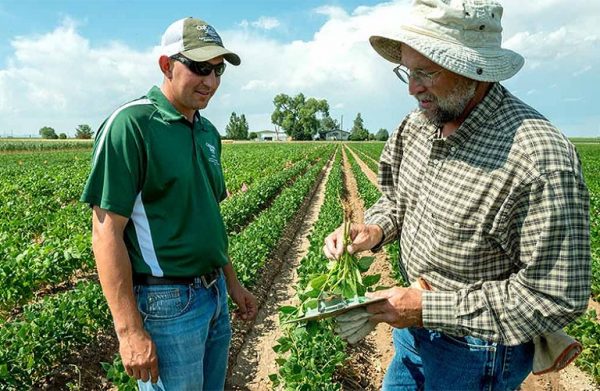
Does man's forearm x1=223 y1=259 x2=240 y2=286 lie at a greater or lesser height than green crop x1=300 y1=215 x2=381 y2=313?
lesser

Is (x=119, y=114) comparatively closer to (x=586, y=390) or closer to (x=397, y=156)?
(x=397, y=156)

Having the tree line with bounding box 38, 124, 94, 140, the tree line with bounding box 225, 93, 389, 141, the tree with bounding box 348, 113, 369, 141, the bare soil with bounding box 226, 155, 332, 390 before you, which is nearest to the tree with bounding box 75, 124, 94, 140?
the tree line with bounding box 38, 124, 94, 140

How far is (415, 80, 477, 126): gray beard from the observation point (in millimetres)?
1926

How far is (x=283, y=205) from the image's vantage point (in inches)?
471

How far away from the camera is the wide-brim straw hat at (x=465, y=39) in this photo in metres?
1.83

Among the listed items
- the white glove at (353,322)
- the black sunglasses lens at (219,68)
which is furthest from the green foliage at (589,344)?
the black sunglasses lens at (219,68)

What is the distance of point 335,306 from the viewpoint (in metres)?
1.98

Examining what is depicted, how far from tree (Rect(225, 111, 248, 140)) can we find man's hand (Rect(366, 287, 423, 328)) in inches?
4279

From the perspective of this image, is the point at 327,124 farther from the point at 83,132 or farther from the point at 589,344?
the point at 589,344

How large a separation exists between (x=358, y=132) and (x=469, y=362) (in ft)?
376

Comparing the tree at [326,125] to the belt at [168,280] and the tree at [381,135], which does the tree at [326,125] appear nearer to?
the tree at [381,135]

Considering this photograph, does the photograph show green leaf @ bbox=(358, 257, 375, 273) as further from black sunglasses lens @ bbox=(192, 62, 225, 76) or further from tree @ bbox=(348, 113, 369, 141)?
tree @ bbox=(348, 113, 369, 141)

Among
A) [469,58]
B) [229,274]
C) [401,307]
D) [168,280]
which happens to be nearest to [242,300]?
[229,274]

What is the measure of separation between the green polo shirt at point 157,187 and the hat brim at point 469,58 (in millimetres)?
1219
